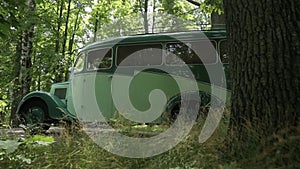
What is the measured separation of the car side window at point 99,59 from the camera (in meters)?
8.81

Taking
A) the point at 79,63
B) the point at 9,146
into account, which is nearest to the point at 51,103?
the point at 79,63

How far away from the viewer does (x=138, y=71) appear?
8.25 metres

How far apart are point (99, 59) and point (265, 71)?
640 centimetres

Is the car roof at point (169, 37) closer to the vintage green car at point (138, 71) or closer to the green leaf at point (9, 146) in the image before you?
the vintage green car at point (138, 71)

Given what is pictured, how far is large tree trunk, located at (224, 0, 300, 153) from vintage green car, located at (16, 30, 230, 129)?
154 inches

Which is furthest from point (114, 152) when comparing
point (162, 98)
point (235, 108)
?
point (162, 98)

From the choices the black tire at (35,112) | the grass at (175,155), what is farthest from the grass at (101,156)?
the black tire at (35,112)

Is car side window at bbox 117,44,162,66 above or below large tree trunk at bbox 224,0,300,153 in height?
above

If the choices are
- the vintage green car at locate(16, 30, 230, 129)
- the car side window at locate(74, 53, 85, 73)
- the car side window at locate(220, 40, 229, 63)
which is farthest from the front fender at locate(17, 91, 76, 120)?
the car side window at locate(220, 40, 229, 63)

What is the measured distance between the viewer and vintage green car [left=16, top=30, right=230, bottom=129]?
787 centimetres

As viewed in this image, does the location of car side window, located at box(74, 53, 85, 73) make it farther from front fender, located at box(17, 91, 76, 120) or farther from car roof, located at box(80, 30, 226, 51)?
front fender, located at box(17, 91, 76, 120)

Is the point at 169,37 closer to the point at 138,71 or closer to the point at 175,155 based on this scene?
the point at 138,71

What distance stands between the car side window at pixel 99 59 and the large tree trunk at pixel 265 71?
5.79 meters

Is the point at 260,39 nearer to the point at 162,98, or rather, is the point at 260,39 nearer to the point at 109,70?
the point at 162,98
